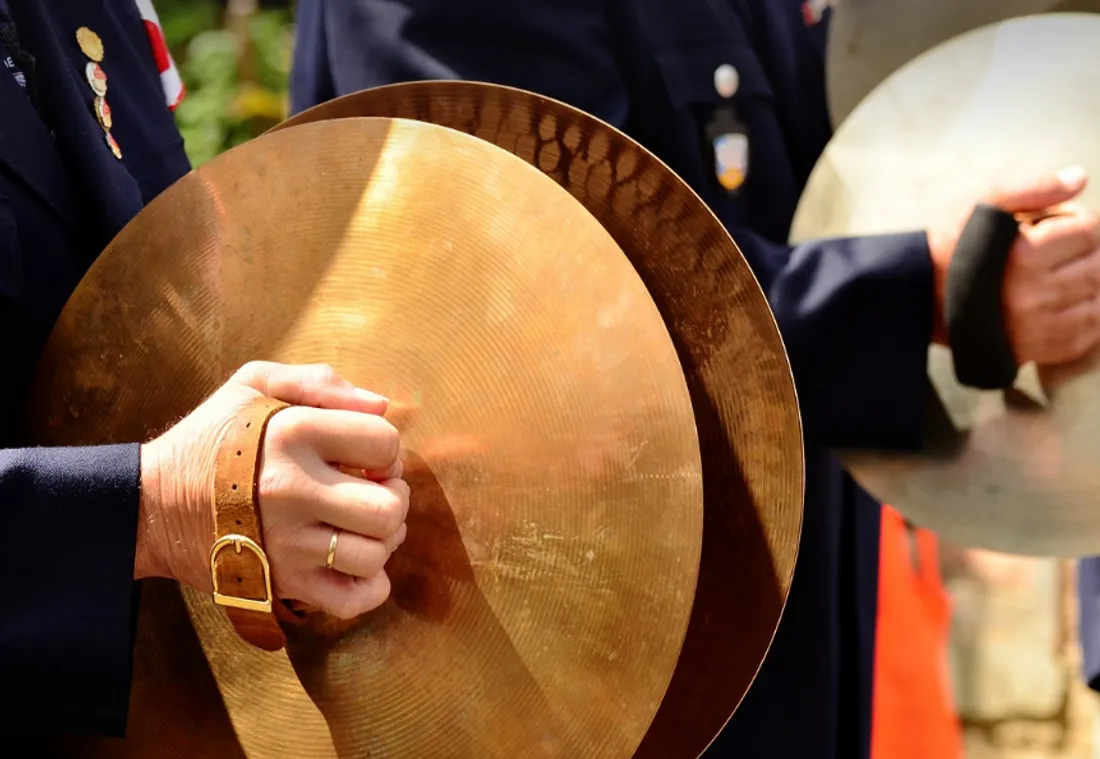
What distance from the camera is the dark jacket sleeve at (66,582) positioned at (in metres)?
0.62

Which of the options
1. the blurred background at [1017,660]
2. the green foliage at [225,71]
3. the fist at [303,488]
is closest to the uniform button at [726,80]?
the fist at [303,488]

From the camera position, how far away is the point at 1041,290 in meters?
0.78

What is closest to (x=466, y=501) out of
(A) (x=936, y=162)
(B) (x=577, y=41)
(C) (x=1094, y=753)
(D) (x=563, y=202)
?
(D) (x=563, y=202)

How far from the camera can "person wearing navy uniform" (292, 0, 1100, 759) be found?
82 cm

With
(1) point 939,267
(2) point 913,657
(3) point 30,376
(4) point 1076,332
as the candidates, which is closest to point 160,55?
(3) point 30,376

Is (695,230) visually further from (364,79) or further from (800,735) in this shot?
(800,735)

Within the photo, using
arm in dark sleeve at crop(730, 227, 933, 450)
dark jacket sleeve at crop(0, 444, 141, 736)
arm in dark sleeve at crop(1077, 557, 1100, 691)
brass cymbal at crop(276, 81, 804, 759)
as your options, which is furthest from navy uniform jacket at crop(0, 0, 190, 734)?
arm in dark sleeve at crop(1077, 557, 1100, 691)

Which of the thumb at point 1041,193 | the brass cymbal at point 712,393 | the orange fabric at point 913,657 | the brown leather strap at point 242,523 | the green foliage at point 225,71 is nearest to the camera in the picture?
the brown leather strap at point 242,523

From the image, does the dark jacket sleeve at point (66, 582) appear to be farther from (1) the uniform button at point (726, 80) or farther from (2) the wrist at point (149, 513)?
(1) the uniform button at point (726, 80)

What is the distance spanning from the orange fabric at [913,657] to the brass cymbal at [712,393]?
131 cm

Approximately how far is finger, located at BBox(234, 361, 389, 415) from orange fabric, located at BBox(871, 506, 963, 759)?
1518 mm

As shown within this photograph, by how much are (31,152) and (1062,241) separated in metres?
0.84

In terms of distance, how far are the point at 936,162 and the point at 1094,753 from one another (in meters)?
1.85

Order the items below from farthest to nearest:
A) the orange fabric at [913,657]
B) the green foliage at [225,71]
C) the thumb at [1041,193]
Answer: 1. the green foliage at [225,71]
2. the orange fabric at [913,657]
3. the thumb at [1041,193]
